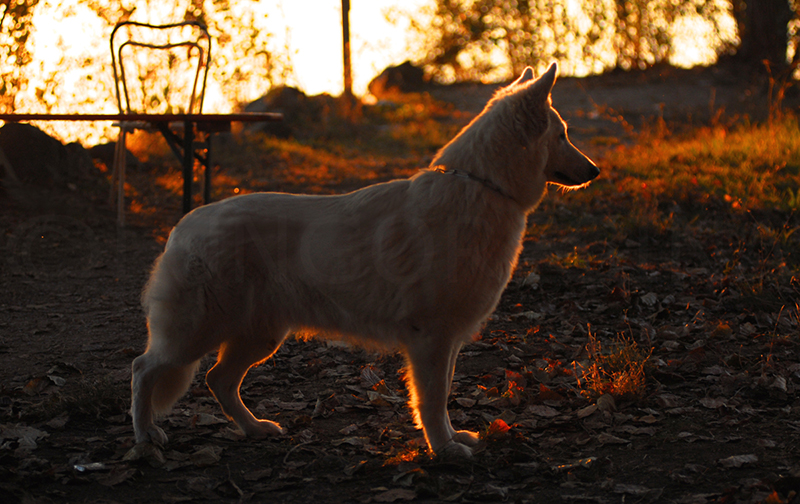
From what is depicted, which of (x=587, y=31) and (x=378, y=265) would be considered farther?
(x=587, y=31)

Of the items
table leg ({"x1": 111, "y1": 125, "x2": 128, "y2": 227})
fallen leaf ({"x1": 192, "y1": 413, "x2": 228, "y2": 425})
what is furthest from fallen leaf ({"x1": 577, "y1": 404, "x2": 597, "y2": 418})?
table leg ({"x1": 111, "y1": 125, "x2": 128, "y2": 227})

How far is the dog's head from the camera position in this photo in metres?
2.90

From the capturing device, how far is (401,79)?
18.5 meters

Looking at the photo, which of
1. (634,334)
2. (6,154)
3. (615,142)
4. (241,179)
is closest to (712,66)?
(615,142)

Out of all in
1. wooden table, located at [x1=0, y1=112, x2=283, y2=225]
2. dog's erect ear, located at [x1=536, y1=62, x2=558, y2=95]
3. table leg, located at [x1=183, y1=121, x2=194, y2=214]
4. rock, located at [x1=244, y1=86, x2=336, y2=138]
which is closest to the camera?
dog's erect ear, located at [x1=536, y1=62, x2=558, y2=95]

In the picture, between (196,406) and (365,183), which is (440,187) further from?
(365,183)

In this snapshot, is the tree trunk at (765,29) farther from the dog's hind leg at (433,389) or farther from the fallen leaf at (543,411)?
the dog's hind leg at (433,389)

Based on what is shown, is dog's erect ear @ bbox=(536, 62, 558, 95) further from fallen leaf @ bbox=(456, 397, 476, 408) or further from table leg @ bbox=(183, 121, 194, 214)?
table leg @ bbox=(183, 121, 194, 214)

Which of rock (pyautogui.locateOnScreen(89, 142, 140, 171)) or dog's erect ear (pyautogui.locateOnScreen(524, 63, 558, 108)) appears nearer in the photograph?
dog's erect ear (pyautogui.locateOnScreen(524, 63, 558, 108))

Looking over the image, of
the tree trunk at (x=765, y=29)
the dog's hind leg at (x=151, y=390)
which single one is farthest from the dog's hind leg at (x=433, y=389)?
the tree trunk at (x=765, y=29)

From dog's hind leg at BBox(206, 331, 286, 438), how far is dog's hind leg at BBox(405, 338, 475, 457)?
2.38ft

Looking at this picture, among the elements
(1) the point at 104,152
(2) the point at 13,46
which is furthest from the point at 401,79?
(2) the point at 13,46

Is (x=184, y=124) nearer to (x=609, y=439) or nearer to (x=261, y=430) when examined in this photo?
(x=261, y=430)

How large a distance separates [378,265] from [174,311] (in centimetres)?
91
